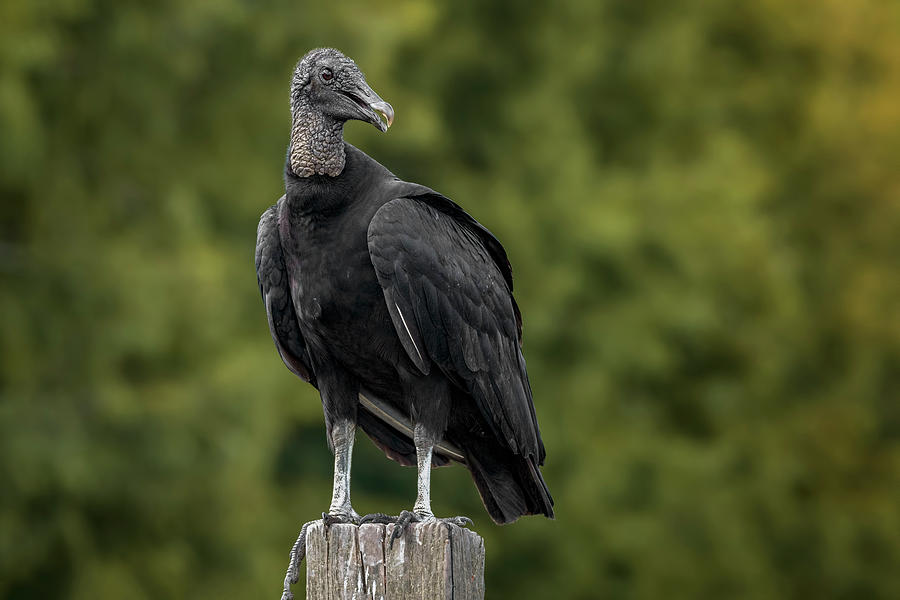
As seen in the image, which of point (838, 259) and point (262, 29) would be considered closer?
point (262, 29)

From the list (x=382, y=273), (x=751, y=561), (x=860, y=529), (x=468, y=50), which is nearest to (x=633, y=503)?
(x=751, y=561)

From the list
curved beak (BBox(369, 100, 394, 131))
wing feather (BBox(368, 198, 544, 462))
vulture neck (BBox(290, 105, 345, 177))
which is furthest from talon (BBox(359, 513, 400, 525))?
curved beak (BBox(369, 100, 394, 131))

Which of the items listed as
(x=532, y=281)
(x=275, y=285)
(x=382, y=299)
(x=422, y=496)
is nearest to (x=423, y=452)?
(x=422, y=496)

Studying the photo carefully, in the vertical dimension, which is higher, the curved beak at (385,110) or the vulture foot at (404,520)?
the curved beak at (385,110)

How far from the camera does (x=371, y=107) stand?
4414 mm

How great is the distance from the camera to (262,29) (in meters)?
10.1

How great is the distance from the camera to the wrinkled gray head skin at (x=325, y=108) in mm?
4430

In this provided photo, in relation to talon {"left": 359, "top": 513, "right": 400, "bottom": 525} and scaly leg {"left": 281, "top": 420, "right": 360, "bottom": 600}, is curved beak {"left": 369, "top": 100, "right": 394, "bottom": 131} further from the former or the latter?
talon {"left": 359, "top": 513, "right": 400, "bottom": 525}

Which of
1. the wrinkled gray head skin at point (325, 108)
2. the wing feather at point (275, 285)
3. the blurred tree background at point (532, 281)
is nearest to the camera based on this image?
the wrinkled gray head skin at point (325, 108)

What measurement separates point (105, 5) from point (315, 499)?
12.1 ft

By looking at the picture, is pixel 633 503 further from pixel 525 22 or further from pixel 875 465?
pixel 525 22

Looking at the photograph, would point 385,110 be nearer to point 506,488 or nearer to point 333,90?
point 333,90

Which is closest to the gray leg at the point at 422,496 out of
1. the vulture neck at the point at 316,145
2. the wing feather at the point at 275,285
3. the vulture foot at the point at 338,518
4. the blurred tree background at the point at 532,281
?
the vulture foot at the point at 338,518

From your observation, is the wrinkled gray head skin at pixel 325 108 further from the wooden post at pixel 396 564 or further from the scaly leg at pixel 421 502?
the wooden post at pixel 396 564
